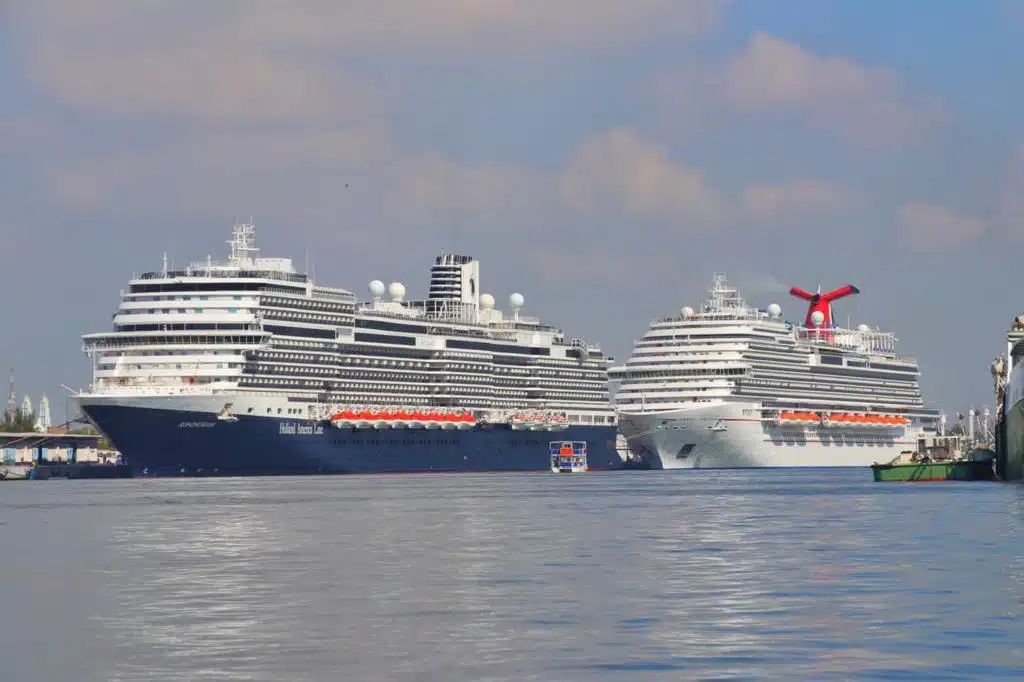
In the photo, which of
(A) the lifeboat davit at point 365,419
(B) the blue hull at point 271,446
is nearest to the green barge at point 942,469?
(B) the blue hull at point 271,446

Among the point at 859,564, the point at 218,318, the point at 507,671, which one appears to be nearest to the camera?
the point at 507,671

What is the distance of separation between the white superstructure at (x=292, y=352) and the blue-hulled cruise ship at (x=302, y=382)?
0.48ft

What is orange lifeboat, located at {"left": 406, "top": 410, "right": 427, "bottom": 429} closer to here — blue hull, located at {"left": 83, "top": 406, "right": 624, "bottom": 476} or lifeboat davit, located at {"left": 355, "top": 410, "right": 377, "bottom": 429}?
blue hull, located at {"left": 83, "top": 406, "right": 624, "bottom": 476}

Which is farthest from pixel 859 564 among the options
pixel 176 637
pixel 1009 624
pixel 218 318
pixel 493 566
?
pixel 218 318

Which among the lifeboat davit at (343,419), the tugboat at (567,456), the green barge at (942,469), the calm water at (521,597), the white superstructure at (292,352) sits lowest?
the calm water at (521,597)

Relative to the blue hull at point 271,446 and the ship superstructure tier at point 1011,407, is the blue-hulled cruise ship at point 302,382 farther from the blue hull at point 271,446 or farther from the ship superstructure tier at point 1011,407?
the ship superstructure tier at point 1011,407

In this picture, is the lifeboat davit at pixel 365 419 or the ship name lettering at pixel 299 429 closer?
the ship name lettering at pixel 299 429

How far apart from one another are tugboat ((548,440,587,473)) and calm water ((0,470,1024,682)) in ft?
347

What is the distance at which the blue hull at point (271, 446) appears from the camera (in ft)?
463

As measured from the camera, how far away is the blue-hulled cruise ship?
467 ft

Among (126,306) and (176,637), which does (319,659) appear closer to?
(176,637)

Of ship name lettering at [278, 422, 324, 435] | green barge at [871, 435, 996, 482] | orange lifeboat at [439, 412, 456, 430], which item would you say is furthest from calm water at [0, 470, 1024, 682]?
orange lifeboat at [439, 412, 456, 430]

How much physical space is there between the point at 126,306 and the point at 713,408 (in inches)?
2575

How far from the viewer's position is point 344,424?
503 feet
